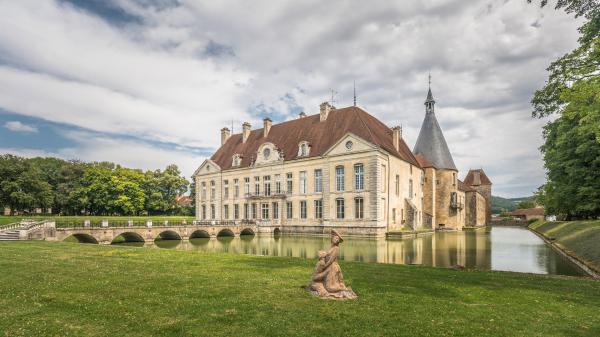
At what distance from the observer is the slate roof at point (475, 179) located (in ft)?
204

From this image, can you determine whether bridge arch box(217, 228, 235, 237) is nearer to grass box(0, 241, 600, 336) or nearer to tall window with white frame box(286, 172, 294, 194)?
tall window with white frame box(286, 172, 294, 194)

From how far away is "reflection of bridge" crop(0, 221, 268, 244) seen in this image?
2208 cm

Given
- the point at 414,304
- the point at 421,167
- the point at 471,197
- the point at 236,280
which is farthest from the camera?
the point at 471,197

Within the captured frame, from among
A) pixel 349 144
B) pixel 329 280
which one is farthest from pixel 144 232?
pixel 329 280

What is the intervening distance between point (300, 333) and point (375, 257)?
12.8 m

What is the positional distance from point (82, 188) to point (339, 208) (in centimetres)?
4101

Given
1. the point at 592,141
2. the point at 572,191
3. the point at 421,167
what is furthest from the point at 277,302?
the point at 421,167

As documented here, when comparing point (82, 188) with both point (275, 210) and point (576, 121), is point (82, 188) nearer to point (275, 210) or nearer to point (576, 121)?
point (275, 210)

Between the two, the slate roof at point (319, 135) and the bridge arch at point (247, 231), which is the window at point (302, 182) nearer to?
the slate roof at point (319, 135)

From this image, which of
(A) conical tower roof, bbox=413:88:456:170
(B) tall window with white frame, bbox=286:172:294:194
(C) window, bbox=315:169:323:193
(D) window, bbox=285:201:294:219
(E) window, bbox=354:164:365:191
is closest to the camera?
(E) window, bbox=354:164:365:191

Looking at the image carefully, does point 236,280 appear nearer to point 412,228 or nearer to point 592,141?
point 592,141

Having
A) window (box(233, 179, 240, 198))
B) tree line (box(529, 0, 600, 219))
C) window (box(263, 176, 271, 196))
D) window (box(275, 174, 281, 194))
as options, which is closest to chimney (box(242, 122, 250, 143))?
window (box(233, 179, 240, 198))

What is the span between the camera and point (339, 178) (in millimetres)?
33844

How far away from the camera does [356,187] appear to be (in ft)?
107
